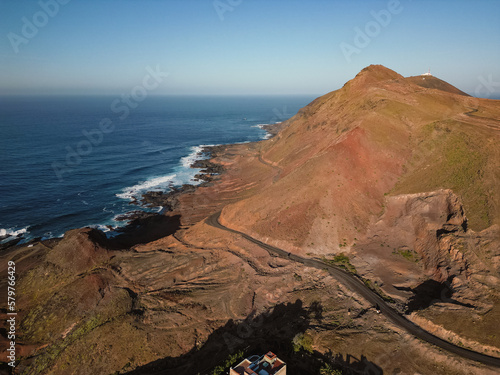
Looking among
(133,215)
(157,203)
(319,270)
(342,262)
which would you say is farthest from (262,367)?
(157,203)

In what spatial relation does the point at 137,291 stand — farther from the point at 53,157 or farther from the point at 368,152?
the point at 53,157

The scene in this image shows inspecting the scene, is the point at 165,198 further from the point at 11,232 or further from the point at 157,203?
the point at 11,232

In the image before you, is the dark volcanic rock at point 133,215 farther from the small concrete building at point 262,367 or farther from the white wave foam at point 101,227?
the small concrete building at point 262,367

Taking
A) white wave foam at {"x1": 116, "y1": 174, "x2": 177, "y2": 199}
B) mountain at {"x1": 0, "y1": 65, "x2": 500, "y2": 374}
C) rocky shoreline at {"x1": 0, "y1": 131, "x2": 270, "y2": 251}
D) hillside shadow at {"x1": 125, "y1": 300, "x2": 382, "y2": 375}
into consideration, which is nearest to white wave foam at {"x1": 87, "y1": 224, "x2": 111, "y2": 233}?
rocky shoreline at {"x1": 0, "y1": 131, "x2": 270, "y2": 251}

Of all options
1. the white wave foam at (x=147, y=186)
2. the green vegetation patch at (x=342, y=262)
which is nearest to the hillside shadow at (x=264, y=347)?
the green vegetation patch at (x=342, y=262)

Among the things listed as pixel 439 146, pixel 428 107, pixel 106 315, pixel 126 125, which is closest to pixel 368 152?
pixel 439 146
